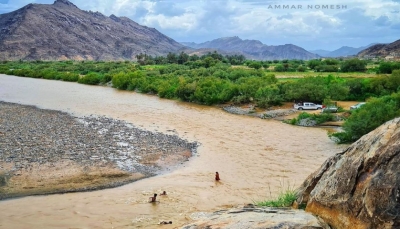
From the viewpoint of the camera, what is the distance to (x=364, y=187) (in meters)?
5.59

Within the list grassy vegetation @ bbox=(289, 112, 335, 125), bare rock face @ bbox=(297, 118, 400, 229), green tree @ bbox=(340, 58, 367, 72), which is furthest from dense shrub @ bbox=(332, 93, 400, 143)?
green tree @ bbox=(340, 58, 367, 72)

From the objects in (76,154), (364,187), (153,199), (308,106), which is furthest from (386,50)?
(364,187)

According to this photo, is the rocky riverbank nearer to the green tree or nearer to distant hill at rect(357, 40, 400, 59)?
the green tree

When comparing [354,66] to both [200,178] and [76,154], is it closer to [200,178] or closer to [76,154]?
[200,178]

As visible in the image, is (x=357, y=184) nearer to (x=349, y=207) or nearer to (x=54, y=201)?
(x=349, y=207)

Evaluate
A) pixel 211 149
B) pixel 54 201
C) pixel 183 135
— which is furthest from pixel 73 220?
pixel 183 135

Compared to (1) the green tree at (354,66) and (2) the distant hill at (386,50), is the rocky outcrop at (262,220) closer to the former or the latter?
(1) the green tree at (354,66)

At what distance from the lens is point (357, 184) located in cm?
583

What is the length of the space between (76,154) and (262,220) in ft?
58.8

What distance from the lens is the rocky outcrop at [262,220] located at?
586 centimetres

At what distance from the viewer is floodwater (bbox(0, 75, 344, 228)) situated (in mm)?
14562

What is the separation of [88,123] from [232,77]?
3492cm

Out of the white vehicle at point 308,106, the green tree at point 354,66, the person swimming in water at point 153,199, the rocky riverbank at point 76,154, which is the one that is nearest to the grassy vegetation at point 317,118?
the white vehicle at point 308,106

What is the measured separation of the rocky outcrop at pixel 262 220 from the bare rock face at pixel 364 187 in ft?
1.15
